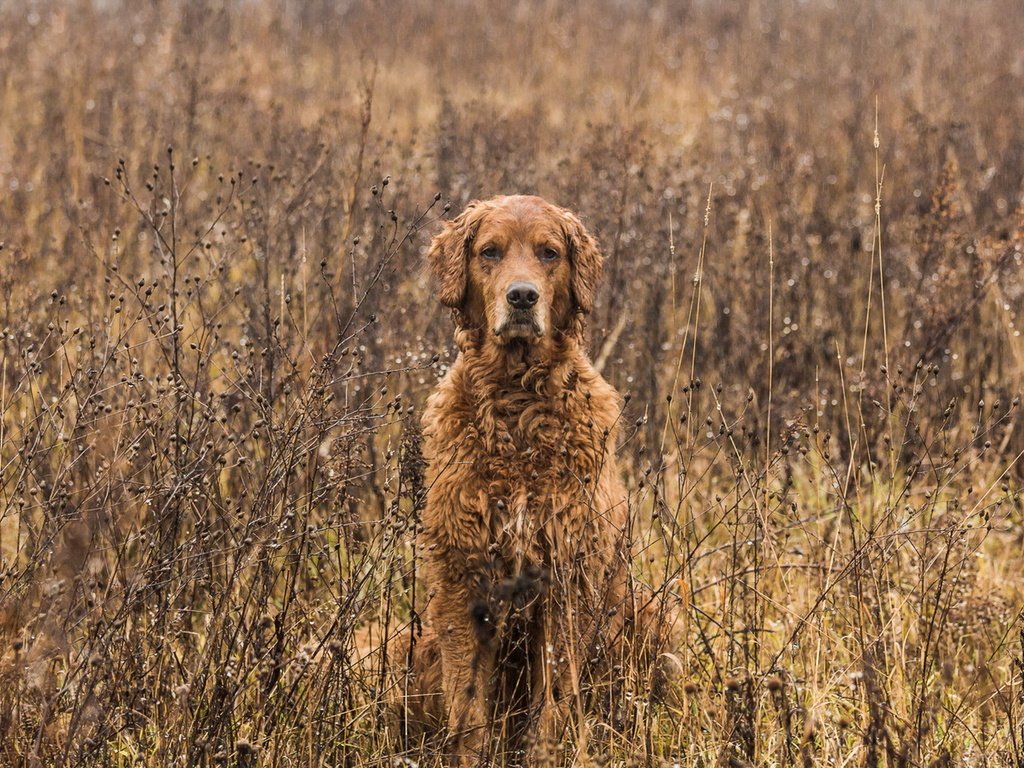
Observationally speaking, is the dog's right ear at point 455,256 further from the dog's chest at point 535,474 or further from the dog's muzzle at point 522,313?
the dog's chest at point 535,474

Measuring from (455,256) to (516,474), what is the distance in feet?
2.41

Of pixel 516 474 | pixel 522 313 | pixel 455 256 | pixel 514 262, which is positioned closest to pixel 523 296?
pixel 522 313

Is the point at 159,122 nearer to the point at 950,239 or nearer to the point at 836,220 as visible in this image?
the point at 836,220

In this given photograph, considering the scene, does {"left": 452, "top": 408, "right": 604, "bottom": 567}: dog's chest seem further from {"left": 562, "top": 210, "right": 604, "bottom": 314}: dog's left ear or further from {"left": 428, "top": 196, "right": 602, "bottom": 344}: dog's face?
{"left": 562, "top": 210, "right": 604, "bottom": 314}: dog's left ear

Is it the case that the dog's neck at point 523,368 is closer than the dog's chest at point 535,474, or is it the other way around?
the dog's chest at point 535,474

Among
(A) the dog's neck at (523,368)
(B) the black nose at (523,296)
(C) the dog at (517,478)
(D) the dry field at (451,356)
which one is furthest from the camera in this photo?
(A) the dog's neck at (523,368)

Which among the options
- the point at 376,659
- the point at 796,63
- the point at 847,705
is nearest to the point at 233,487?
the point at 376,659

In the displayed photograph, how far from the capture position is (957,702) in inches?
129

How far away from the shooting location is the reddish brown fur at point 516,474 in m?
2.93

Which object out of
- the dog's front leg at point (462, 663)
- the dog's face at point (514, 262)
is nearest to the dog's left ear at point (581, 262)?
the dog's face at point (514, 262)

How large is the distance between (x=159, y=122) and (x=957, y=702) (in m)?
5.45

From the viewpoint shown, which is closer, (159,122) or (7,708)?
(7,708)

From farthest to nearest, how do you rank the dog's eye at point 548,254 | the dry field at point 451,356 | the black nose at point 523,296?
1. the dog's eye at point 548,254
2. the black nose at point 523,296
3. the dry field at point 451,356

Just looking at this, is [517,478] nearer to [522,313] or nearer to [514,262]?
[522,313]
